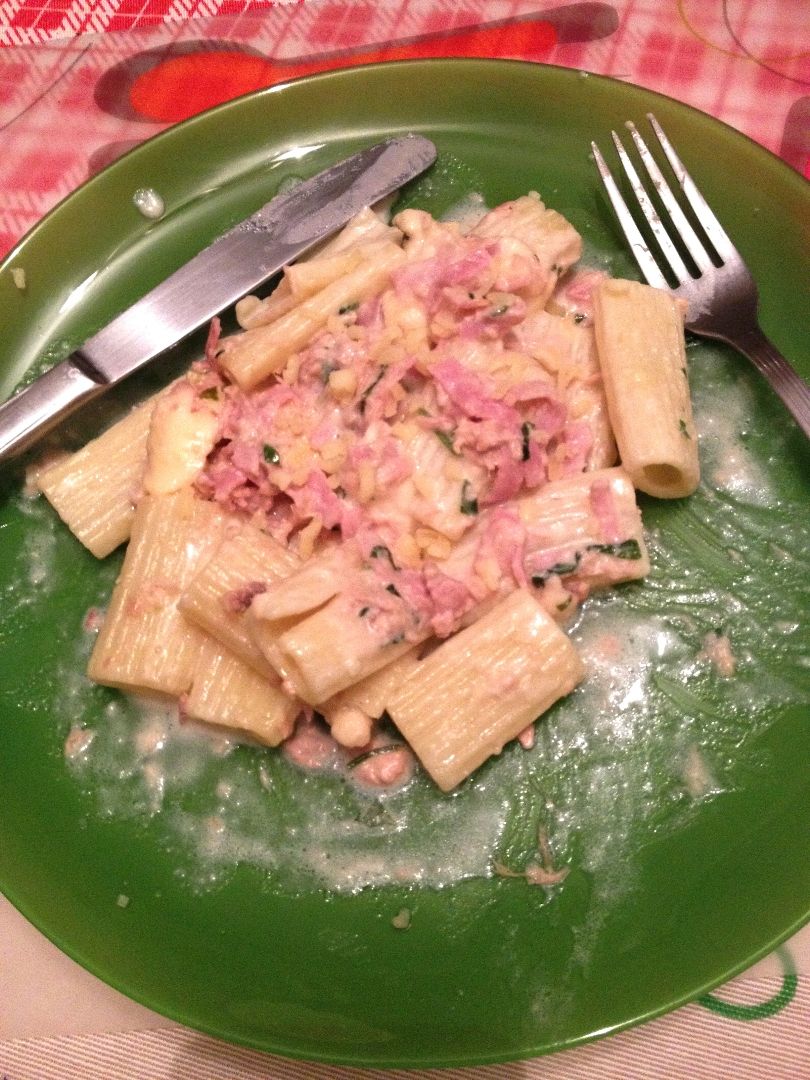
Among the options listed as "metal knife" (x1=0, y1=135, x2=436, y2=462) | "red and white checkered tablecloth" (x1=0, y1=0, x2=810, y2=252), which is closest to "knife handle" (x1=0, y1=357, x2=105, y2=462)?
"metal knife" (x1=0, y1=135, x2=436, y2=462)

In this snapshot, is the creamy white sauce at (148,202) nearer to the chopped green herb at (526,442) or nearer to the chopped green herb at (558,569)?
the chopped green herb at (526,442)

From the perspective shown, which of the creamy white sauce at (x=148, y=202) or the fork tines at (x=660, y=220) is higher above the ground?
the creamy white sauce at (x=148, y=202)

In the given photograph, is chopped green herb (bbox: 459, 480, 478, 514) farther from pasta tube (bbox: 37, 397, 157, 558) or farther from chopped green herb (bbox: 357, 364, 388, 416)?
pasta tube (bbox: 37, 397, 157, 558)

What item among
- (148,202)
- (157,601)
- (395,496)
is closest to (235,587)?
(157,601)

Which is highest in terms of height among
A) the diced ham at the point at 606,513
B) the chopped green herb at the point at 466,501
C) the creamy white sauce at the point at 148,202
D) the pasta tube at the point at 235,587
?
the creamy white sauce at the point at 148,202

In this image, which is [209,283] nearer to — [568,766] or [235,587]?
[235,587]

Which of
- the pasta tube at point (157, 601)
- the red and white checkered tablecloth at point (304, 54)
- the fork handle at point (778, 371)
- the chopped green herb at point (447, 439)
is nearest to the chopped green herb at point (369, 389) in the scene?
the chopped green herb at point (447, 439)
